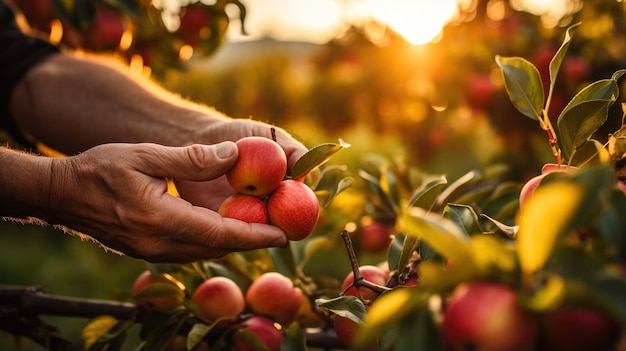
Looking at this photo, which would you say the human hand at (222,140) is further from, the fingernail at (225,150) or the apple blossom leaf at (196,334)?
the apple blossom leaf at (196,334)

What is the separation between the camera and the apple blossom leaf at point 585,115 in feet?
2.59

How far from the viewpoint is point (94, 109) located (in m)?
1.55

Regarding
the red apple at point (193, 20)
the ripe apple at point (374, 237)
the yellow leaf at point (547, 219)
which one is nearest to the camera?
the yellow leaf at point (547, 219)

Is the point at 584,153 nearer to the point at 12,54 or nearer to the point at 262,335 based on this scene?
the point at 262,335

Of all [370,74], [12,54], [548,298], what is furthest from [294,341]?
[370,74]

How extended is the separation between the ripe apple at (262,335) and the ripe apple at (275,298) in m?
0.02

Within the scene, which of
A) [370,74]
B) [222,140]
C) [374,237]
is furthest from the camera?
[370,74]

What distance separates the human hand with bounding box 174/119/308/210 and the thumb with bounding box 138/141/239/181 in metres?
0.19

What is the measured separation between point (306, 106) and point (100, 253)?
1.88 meters

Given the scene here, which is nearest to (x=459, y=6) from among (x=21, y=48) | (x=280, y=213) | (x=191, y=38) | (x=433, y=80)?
(x=433, y=80)

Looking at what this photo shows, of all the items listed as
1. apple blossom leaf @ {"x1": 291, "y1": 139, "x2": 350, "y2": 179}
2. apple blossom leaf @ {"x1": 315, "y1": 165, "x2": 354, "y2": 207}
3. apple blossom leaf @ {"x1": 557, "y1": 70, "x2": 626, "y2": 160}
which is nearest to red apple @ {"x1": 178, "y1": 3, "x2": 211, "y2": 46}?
apple blossom leaf @ {"x1": 315, "y1": 165, "x2": 354, "y2": 207}

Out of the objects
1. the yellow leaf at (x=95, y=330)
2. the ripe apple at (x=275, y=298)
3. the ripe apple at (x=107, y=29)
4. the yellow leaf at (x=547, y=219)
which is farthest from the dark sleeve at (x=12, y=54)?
the yellow leaf at (x=547, y=219)

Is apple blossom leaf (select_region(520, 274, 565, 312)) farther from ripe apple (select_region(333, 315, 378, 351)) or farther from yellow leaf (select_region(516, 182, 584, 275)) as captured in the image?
ripe apple (select_region(333, 315, 378, 351))

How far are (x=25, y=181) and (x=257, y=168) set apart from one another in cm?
40
